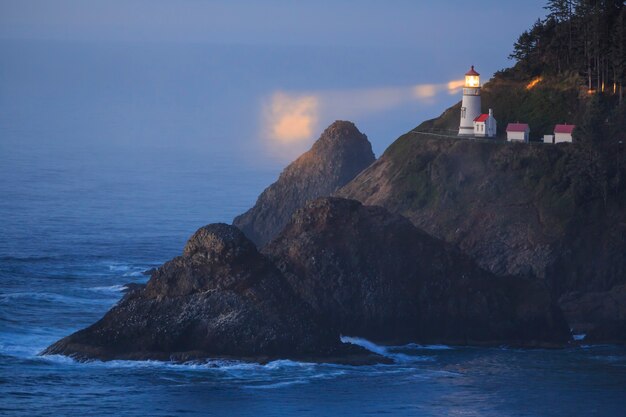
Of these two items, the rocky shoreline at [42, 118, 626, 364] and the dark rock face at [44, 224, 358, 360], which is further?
the rocky shoreline at [42, 118, 626, 364]

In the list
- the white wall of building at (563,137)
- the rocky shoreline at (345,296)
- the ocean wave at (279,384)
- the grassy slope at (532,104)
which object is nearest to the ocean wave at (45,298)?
the rocky shoreline at (345,296)

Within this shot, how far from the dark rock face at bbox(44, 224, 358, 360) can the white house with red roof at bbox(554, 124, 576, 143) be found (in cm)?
3366

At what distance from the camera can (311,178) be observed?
15150 cm

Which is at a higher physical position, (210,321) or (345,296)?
(345,296)

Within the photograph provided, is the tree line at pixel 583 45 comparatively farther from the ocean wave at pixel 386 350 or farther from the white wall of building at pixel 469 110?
the ocean wave at pixel 386 350

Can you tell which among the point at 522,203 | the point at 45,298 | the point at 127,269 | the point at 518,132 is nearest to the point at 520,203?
the point at 522,203

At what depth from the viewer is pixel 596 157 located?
126562 mm

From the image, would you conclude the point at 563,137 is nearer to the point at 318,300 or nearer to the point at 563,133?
the point at 563,133

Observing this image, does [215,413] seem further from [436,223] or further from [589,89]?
[589,89]

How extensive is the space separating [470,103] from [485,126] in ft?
9.26

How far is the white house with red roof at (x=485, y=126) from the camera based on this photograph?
13675cm

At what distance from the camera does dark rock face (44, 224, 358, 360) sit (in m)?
102

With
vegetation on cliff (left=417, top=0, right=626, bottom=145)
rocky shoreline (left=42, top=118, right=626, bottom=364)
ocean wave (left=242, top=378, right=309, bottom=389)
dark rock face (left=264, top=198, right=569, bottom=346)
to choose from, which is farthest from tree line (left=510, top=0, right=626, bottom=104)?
ocean wave (left=242, top=378, right=309, bottom=389)

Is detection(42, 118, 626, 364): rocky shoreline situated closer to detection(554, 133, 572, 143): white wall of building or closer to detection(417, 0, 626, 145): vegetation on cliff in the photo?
detection(554, 133, 572, 143): white wall of building
